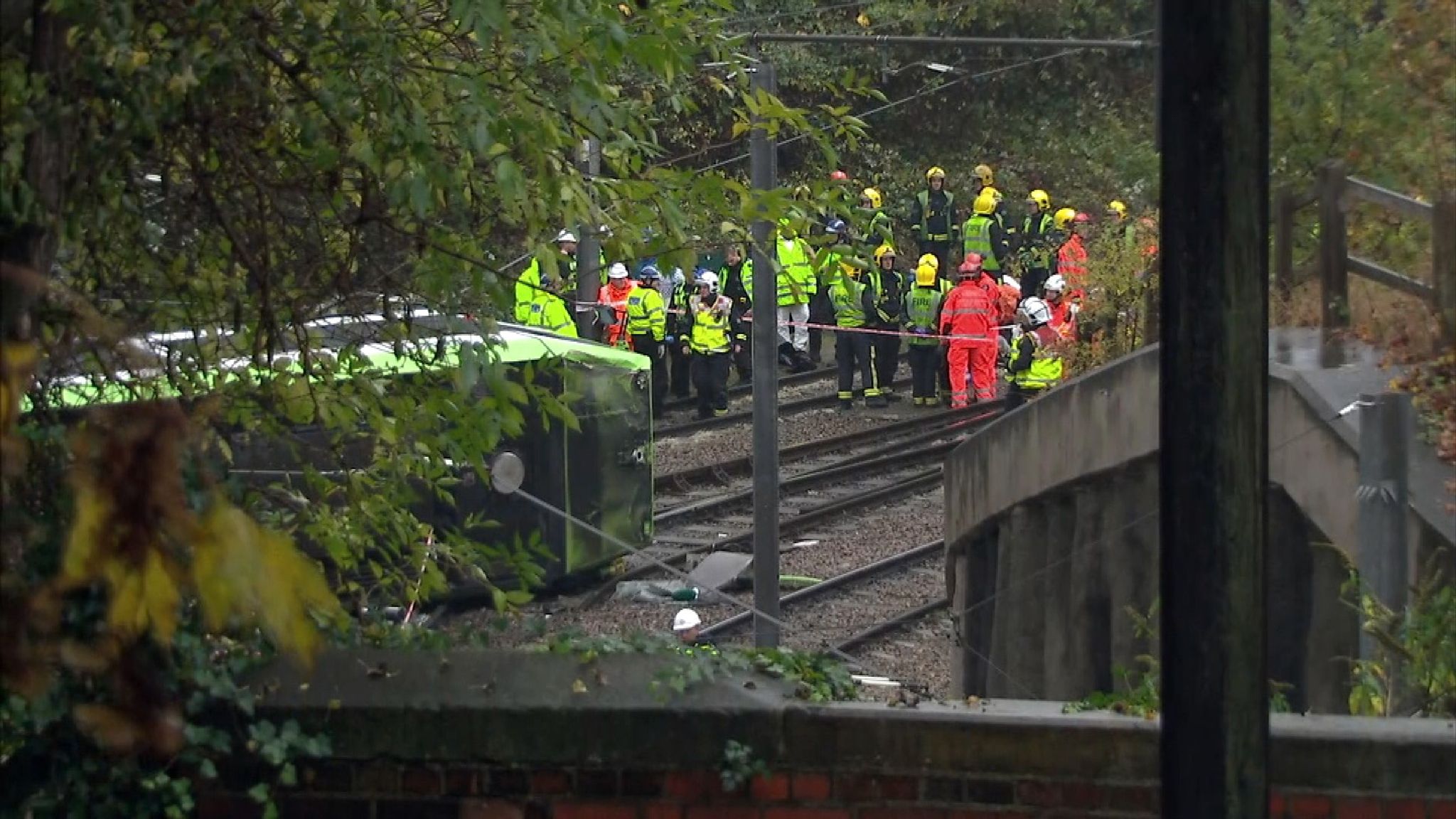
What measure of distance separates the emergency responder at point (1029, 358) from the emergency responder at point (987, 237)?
399 cm

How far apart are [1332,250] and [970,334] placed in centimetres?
1653

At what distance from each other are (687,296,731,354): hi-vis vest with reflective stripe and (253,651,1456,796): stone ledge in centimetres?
1963

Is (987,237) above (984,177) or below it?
below

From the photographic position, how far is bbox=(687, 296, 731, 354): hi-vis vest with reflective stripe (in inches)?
939

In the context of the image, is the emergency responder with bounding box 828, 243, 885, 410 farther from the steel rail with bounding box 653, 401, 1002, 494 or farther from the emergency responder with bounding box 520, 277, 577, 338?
the emergency responder with bounding box 520, 277, 577, 338

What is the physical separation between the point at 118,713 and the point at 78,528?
0.43 metres

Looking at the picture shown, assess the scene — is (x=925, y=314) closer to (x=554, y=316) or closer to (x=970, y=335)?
(x=970, y=335)

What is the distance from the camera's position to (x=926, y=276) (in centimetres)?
2520

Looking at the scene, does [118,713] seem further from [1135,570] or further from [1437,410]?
[1135,570]

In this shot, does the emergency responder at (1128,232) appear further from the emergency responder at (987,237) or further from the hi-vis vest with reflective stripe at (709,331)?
the emergency responder at (987,237)

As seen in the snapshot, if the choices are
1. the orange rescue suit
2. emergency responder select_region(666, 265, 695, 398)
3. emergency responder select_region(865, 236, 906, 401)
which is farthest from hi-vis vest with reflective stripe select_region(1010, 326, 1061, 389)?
emergency responder select_region(666, 265, 695, 398)

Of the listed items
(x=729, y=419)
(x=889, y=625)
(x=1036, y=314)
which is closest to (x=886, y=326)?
(x=729, y=419)

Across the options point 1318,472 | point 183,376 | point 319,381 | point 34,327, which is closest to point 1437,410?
point 1318,472

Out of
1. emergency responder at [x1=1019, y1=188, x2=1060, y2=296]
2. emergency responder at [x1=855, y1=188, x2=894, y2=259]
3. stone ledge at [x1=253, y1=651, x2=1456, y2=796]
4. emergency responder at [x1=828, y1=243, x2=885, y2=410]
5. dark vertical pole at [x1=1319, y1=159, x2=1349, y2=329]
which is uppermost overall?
emergency responder at [x1=855, y1=188, x2=894, y2=259]
